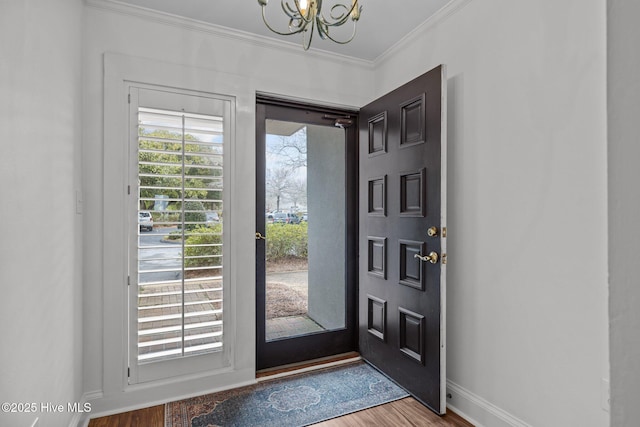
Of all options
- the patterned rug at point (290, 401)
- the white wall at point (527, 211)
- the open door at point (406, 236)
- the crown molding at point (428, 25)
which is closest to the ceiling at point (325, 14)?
the crown molding at point (428, 25)

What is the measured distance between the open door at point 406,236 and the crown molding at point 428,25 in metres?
0.42

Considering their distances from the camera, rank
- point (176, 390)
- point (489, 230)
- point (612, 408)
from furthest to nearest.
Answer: point (176, 390)
point (489, 230)
point (612, 408)

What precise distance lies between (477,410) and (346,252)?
1.42 metres

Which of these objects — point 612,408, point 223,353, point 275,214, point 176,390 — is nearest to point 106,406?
point 176,390

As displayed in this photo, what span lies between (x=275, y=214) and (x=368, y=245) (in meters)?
0.77

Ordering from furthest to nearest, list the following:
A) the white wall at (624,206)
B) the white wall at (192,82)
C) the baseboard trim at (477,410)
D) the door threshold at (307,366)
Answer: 1. the door threshold at (307,366)
2. the white wall at (192,82)
3. the baseboard trim at (477,410)
4. the white wall at (624,206)

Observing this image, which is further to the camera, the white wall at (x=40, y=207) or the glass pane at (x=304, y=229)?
the glass pane at (x=304, y=229)

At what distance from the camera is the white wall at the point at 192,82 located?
2.05 meters

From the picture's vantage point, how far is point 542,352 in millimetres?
1643

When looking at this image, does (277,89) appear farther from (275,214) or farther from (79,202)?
(79,202)

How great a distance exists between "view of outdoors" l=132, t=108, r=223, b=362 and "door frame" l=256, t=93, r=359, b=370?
335 millimetres

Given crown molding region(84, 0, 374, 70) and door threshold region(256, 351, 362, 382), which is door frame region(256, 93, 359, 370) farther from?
crown molding region(84, 0, 374, 70)

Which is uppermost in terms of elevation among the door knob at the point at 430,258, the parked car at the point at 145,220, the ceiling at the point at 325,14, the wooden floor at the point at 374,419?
the ceiling at the point at 325,14

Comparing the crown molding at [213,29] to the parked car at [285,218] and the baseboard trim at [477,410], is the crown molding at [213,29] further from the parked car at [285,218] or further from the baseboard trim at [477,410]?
the baseboard trim at [477,410]
